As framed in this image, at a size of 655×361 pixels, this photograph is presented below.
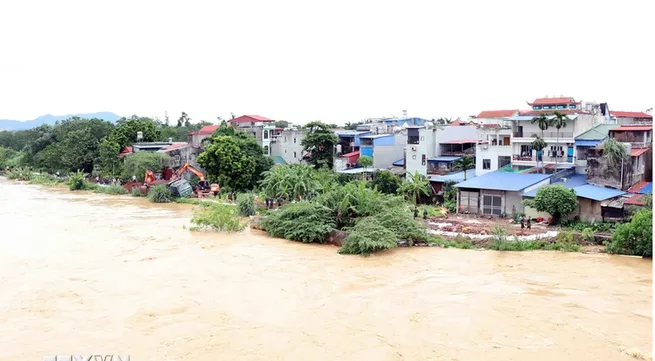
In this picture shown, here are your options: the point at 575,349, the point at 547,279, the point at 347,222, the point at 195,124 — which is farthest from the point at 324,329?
the point at 195,124

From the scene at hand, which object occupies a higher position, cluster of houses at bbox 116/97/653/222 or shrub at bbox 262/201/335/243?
cluster of houses at bbox 116/97/653/222

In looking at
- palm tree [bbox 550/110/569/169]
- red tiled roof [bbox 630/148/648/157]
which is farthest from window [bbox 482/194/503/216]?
red tiled roof [bbox 630/148/648/157]

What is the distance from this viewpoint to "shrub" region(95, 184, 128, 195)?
31266 mm

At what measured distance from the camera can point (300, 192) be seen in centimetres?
2184

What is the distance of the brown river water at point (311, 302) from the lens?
910cm

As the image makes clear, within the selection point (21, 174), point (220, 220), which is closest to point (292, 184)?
point (220, 220)

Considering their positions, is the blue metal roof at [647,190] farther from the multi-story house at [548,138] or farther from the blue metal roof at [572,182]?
the multi-story house at [548,138]

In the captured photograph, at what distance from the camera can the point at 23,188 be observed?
35.8m

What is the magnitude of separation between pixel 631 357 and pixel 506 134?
16.0m

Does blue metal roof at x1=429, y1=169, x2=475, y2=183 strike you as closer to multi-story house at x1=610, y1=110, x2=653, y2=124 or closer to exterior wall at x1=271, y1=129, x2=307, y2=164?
multi-story house at x1=610, y1=110, x2=653, y2=124

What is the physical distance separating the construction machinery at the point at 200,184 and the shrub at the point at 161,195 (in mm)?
871

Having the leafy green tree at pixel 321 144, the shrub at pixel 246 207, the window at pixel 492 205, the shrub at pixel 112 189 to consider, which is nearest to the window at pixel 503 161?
the window at pixel 492 205

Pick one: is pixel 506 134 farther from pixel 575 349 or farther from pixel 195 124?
pixel 195 124

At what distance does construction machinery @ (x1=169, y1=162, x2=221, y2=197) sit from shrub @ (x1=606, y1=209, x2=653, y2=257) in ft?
61.7
